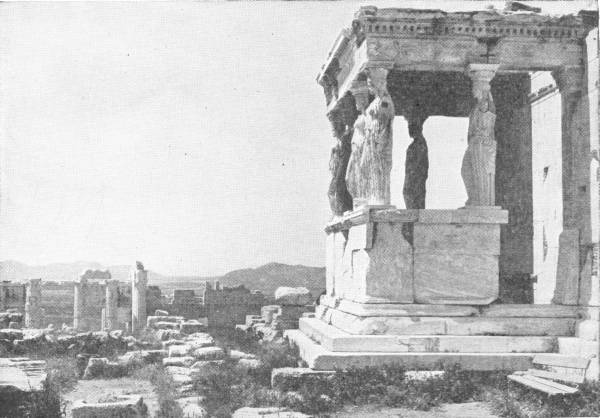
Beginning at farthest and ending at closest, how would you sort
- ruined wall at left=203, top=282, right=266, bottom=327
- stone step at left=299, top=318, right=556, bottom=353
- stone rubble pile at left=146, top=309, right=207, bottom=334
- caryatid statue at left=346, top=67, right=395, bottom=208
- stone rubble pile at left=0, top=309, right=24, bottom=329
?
1. ruined wall at left=203, top=282, right=266, bottom=327
2. stone rubble pile at left=0, top=309, right=24, bottom=329
3. stone rubble pile at left=146, top=309, right=207, bottom=334
4. caryatid statue at left=346, top=67, right=395, bottom=208
5. stone step at left=299, top=318, right=556, bottom=353

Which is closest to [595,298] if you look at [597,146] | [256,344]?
[597,146]

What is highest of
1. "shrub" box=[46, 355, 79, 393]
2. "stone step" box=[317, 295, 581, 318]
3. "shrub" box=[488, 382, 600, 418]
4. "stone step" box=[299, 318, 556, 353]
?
"stone step" box=[317, 295, 581, 318]

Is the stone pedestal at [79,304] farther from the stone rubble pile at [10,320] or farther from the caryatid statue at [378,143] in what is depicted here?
the caryatid statue at [378,143]

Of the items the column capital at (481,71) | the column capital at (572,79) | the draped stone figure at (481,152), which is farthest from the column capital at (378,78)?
the column capital at (572,79)

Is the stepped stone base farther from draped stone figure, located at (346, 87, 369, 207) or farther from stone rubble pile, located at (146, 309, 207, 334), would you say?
stone rubble pile, located at (146, 309, 207, 334)

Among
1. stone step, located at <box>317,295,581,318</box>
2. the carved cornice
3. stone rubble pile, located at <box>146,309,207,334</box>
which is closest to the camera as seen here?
stone step, located at <box>317,295,581,318</box>

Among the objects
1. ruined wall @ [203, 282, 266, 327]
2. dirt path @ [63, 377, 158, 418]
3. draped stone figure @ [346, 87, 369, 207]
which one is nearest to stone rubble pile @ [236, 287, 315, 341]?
dirt path @ [63, 377, 158, 418]

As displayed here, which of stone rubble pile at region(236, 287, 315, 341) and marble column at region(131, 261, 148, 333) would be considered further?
marble column at region(131, 261, 148, 333)
